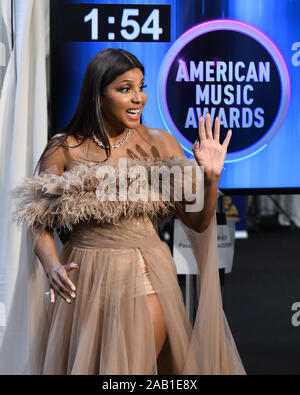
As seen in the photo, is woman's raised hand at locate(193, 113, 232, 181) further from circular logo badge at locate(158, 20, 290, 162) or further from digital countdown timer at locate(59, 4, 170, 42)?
digital countdown timer at locate(59, 4, 170, 42)

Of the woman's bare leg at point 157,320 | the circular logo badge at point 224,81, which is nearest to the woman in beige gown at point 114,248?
the woman's bare leg at point 157,320

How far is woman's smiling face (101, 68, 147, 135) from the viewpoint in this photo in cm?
259

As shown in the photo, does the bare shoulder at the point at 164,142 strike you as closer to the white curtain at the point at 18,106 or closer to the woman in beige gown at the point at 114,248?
the woman in beige gown at the point at 114,248

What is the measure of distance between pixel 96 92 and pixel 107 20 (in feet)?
3.43

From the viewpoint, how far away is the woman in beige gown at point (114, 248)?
2520 millimetres

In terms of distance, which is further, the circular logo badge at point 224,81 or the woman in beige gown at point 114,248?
the circular logo badge at point 224,81

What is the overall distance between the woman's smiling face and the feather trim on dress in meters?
0.16

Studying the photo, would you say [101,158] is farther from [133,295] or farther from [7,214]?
[7,214]

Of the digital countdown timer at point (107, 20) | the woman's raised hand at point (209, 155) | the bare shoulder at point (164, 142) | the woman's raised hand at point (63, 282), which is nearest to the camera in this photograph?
the woman's raised hand at point (63, 282)

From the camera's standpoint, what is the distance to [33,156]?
3662 millimetres

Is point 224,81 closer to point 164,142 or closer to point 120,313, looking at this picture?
point 164,142

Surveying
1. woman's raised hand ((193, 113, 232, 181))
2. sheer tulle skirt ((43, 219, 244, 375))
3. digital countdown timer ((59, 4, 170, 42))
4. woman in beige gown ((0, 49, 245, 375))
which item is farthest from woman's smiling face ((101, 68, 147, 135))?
digital countdown timer ((59, 4, 170, 42))

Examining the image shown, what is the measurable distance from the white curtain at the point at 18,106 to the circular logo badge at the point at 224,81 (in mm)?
622

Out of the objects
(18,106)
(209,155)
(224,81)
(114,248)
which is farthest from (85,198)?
(224,81)
